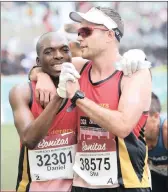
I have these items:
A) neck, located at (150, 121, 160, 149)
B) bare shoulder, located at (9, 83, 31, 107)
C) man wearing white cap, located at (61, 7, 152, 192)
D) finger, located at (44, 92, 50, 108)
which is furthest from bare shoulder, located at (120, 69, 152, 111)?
neck, located at (150, 121, 160, 149)

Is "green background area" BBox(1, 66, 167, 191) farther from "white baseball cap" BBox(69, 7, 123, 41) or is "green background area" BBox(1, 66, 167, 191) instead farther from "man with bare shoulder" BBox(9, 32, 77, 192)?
"white baseball cap" BBox(69, 7, 123, 41)

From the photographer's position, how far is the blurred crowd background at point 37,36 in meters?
7.60

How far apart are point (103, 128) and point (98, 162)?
0.83 ft

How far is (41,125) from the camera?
149 inches

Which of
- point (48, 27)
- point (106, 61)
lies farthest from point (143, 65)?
point (48, 27)

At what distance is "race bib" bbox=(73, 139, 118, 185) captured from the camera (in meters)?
3.87

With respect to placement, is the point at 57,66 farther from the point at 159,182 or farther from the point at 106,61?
the point at 159,182

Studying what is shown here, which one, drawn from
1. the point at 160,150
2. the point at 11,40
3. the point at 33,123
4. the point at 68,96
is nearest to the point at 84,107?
the point at 68,96

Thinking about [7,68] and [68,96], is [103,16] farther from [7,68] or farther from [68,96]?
[7,68]

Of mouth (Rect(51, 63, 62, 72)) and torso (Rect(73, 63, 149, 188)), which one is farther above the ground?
mouth (Rect(51, 63, 62, 72))

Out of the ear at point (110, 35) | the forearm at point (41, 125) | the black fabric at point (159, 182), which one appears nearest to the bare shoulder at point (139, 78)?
the ear at point (110, 35)

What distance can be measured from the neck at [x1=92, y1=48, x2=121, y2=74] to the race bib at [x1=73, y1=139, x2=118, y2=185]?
449 mm

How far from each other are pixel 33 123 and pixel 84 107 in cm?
40

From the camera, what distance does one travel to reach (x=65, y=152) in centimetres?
412
